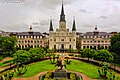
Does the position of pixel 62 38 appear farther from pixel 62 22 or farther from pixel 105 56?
pixel 105 56

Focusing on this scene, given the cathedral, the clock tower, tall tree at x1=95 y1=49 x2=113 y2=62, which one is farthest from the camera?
the cathedral

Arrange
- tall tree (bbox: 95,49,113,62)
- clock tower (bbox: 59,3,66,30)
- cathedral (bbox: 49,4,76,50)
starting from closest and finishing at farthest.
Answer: tall tree (bbox: 95,49,113,62) → clock tower (bbox: 59,3,66,30) → cathedral (bbox: 49,4,76,50)

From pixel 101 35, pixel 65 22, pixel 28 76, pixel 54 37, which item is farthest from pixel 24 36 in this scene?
pixel 28 76

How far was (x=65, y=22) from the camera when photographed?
380ft

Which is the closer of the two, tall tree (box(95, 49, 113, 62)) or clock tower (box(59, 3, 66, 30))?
tall tree (box(95, 49, 113, 62))

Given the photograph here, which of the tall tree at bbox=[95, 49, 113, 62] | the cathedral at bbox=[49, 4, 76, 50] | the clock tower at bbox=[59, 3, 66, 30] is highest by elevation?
the clock tower at bbox=[59, 3, 66, 30]

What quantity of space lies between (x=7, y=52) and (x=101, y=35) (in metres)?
57.7

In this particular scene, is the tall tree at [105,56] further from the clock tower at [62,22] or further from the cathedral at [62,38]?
the clock tower at [62,22]

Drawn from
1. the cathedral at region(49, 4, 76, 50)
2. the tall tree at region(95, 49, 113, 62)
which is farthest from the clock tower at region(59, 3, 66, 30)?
the tall tree at region(95, 49, 113, 62)

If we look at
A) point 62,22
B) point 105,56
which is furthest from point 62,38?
point 105,56

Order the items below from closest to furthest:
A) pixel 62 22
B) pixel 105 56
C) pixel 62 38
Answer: pixel 105 56
pixel 62 22
pixel 62 38

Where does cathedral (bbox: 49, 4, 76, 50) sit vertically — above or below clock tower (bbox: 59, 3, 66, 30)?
below

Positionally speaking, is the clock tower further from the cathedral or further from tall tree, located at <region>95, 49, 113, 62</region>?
tall tree, located at <region>95, 49, 113, 62</region>

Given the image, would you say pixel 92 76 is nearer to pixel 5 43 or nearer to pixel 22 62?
pixel 22 62
